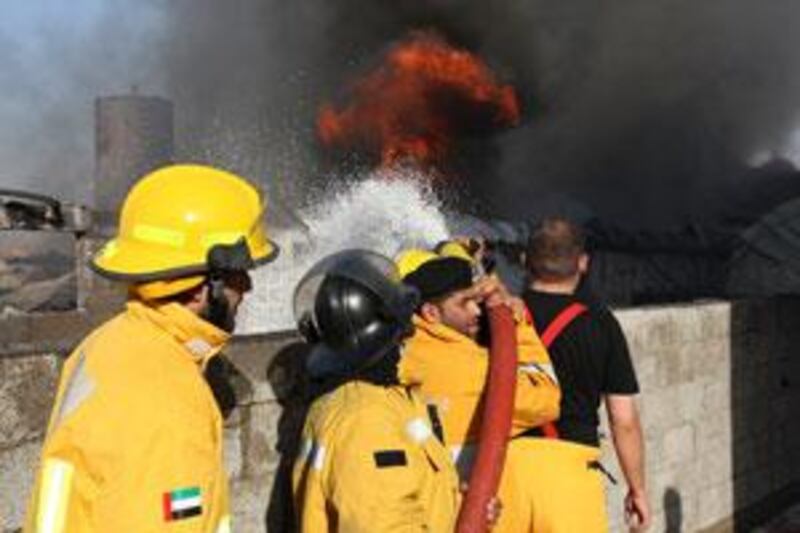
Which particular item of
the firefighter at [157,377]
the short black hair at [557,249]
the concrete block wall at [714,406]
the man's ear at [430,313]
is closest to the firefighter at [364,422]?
the firefighter at [157,377]

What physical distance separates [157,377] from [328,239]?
790cm

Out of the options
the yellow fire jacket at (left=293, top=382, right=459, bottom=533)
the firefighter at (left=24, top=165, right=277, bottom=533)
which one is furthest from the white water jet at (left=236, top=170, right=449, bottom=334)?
the firefighter at (left=24, top=165, right=277, bottom=533)

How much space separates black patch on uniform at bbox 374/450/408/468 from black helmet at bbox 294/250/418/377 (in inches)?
10.7

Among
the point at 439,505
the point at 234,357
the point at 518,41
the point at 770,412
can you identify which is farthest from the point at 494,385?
the point at 518,41

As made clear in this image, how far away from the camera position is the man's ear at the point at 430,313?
126 inches

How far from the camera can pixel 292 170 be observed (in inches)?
793

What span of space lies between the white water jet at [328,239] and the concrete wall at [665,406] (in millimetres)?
1827

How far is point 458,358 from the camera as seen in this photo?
3.22m

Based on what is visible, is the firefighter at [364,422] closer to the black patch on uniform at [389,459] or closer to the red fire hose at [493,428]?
the black patch on uniform at [389,459]

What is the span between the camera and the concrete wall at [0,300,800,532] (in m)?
2.92

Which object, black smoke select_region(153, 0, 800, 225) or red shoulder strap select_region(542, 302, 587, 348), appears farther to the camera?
black smoke select_region(153, 0, 800, 225)

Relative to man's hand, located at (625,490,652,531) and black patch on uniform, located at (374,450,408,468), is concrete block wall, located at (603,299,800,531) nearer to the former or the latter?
man's hand, located at (625,490,652,531)

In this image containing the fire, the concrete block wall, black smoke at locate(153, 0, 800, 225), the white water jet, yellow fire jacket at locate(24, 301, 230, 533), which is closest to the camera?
yellow fire jacket at locate(24, 301, 230, 533)

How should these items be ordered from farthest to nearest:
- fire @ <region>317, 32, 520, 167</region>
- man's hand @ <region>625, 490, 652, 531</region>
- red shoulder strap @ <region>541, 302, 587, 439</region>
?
1. fire @ <region>317, 32, 520, 167</region>
2. man's hand @ <region>625, 490, 652, 531</region>
3. red shoulder strap @ <region>541, 302, 587, 439</region>
